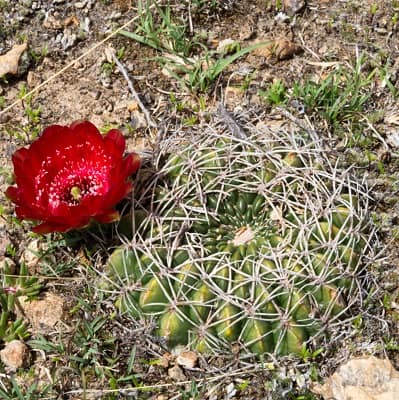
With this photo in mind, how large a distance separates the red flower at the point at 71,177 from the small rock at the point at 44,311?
40cm

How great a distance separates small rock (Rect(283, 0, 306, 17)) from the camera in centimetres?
360

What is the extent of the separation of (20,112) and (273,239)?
150cm

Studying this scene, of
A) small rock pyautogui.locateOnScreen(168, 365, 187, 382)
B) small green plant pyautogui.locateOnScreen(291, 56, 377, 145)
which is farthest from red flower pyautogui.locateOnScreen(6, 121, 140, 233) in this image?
small green plant pyautogui.locateOnScreen(291, 56, 377, 145)

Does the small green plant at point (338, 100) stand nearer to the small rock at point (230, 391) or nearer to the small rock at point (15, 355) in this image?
the small rock at point (230, 391)

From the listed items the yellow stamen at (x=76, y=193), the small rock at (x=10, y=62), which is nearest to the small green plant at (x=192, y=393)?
the yellow stamen at (x=76, y=193)

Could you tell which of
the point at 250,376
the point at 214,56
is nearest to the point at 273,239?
the point at 250,376

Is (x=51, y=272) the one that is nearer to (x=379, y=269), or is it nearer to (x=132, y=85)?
(x=132, y=85)

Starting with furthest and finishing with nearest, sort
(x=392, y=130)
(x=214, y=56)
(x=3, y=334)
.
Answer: (x=214, y=56)
(x=392, y=130)
(x=3, y=334)

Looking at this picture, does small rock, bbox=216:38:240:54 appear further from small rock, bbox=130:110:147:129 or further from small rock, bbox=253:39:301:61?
small rock, bbox=130:110:147:129

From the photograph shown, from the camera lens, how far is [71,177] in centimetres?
269

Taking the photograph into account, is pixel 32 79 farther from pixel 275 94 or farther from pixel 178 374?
pixel 178 374

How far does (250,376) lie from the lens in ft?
8.43

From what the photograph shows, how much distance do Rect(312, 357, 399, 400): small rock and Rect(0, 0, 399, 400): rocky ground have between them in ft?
0.06

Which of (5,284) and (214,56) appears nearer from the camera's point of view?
(5,284)
